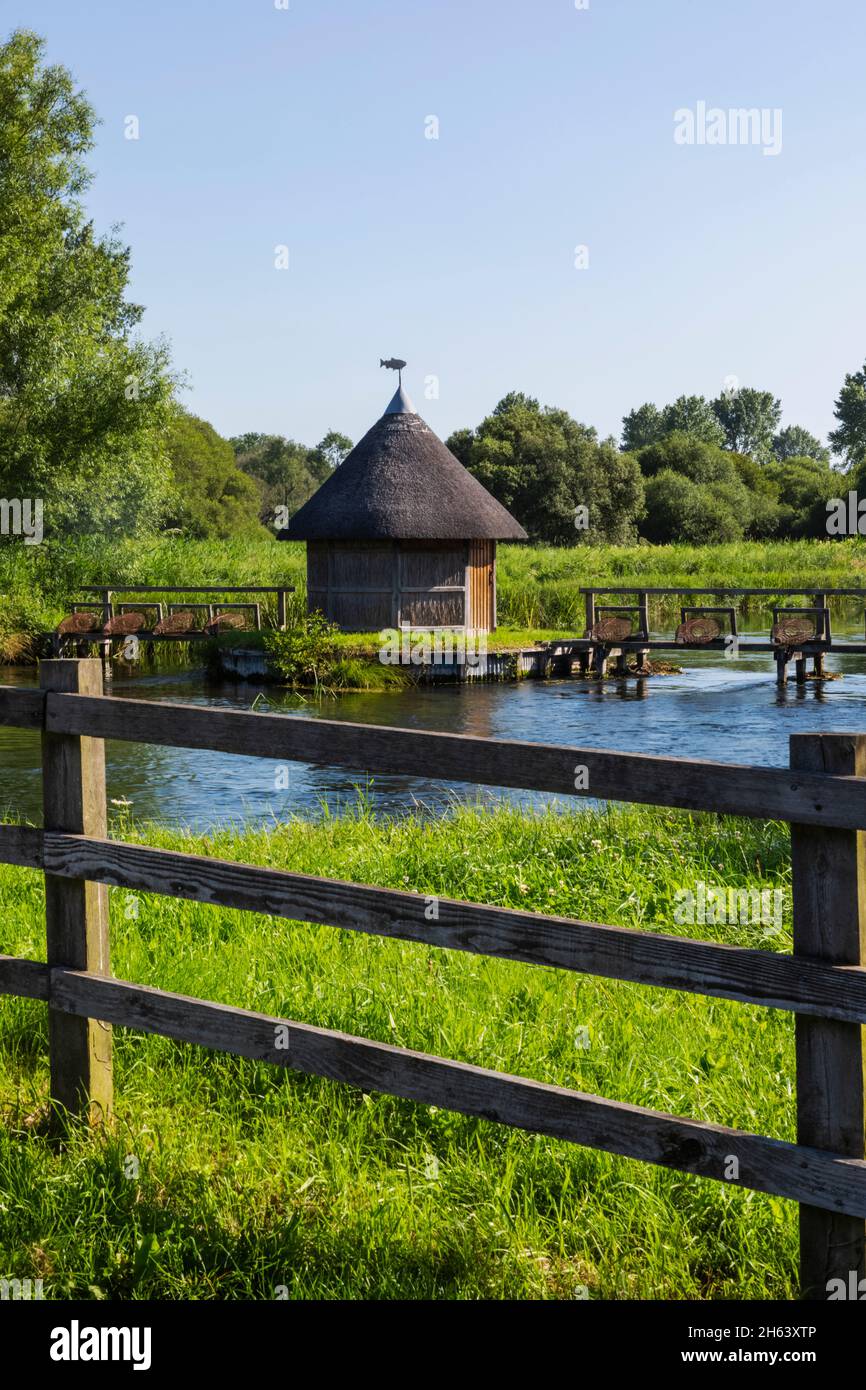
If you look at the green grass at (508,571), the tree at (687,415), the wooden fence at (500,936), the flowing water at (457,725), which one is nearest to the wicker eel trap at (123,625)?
the flowing water at (457,725)

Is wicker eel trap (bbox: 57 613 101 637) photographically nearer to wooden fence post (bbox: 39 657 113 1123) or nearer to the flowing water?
the flowing water

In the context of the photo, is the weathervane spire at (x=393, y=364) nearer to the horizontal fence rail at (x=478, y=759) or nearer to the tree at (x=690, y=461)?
the horizontal fence rail at (x=478, y=759)

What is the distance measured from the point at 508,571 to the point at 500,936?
134 ft

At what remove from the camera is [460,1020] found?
15.6ft

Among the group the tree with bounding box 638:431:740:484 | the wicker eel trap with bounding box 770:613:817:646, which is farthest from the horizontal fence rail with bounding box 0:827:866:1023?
the tree with bounding box 638:431:740:484

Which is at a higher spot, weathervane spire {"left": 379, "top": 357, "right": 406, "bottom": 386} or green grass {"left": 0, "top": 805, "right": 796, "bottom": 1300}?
weathervane spire {"left": 379, "top": 357, "right": 406, "bottom": 386}

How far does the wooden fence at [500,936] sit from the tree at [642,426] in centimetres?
13530

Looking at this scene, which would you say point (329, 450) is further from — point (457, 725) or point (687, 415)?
point (457, 725)

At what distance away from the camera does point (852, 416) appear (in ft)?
346

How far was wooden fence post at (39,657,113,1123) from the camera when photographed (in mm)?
3961

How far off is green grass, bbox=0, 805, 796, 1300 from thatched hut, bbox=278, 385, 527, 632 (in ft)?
77.4

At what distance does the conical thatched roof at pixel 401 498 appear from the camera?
29.7 m
